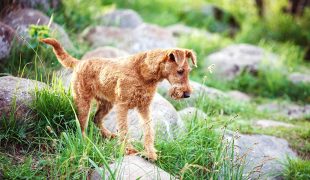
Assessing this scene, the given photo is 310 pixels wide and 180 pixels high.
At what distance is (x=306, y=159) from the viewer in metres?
6.25

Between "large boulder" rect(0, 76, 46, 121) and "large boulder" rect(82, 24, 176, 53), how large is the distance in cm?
382

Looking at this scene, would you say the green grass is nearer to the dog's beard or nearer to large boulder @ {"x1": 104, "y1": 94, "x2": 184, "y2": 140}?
large boulder @ {"x1": 104, "y1": 94, "x2": 184, "y2": 140}

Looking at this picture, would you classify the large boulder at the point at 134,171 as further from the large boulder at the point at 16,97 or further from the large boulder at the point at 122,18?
the large boulder at the point at 122,18

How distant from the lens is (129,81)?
186 inches

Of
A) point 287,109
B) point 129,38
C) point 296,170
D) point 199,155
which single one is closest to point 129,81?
point 199,155

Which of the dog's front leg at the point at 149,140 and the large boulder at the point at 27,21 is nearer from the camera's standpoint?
the dog's front leg at the point at 149,140

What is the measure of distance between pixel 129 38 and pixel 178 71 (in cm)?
553

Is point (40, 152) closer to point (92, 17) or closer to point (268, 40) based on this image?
point (92, 17)

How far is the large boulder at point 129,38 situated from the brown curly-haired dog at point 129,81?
4.06 meters

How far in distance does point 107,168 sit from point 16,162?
117 centimetres

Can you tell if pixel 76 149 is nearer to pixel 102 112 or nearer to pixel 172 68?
pixel 102 112

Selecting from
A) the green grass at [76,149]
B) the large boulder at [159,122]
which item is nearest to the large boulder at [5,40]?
the green grass at [76,149]

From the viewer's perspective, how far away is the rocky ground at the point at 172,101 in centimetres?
520

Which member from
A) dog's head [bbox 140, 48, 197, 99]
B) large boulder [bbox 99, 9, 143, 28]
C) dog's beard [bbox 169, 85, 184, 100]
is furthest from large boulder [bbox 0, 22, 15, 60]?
large boulder [bbox 99, 9, 143, 28]
